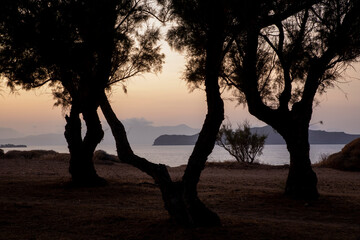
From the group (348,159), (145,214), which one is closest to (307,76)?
(145,214)

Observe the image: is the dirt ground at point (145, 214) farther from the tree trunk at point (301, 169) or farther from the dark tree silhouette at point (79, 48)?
the dark tree silhouette at point (79, 48)

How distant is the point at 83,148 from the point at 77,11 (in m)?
5.26

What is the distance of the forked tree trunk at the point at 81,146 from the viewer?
12641mm

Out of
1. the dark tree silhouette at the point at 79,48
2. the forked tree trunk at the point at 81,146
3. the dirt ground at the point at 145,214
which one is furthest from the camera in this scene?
the forked tree trunk at the point at 81,146

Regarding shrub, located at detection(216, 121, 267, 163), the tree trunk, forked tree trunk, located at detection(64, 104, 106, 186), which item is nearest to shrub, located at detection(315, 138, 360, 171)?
shrub, located at detection(216, 121, 267, 163)

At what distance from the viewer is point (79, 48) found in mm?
10070

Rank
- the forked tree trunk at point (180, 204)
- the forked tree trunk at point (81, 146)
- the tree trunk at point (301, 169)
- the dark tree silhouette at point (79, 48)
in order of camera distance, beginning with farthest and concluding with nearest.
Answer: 1. the forked tree trunk at point (81, 146)
2. the tree trunk at point (301, 169)
3. the dark tree silhouette at point (79, 48)
4. the forked tree trunk at point (180, 204)

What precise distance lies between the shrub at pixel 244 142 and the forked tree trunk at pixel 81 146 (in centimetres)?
1524

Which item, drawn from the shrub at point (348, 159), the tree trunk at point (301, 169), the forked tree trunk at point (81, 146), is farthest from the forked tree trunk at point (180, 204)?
the shrub at point (348, 159)

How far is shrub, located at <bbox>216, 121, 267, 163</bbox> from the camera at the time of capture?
26984 mm

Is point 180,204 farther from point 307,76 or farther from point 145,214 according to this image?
point 307,76

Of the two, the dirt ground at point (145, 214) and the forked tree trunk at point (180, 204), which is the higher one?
the forked tree trunk at point (180, 204)

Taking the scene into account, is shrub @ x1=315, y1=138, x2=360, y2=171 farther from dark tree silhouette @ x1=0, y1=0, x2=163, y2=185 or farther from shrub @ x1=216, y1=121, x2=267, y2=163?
dark tree silhouette @ x1=0, y1=0, x2=163, y2=185

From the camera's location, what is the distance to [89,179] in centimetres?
1270
